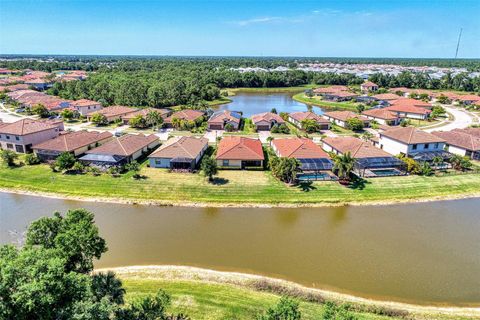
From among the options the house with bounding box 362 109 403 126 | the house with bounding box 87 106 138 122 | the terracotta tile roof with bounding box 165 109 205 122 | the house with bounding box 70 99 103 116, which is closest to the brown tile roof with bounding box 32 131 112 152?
the terracotta tile roof with bounding box 165 109 205 122

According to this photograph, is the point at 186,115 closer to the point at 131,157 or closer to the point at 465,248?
the point at 131,157

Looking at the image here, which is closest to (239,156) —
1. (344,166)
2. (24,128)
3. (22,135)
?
(344,166)

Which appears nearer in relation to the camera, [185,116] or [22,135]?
[22,135]

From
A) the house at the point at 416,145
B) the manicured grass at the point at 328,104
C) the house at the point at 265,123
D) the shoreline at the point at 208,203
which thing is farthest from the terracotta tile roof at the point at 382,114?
the shoreline at the point at 208,203

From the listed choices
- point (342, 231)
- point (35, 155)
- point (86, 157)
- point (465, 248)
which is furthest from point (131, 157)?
point (465, 248)

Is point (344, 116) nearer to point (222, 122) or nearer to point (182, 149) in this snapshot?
point (222, 122)

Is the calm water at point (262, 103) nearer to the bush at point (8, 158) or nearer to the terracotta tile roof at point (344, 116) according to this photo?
the terracotta tile roof at point (344, 116)
